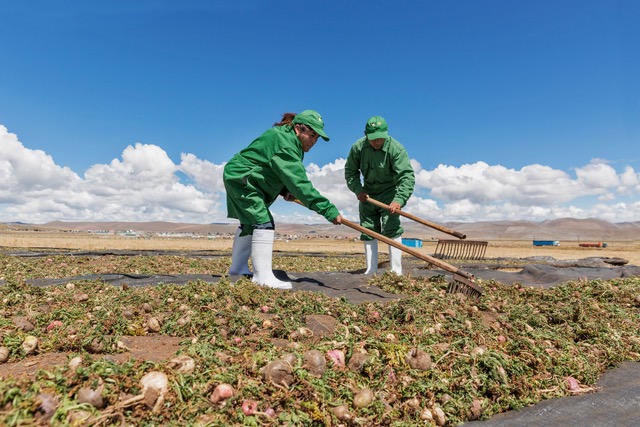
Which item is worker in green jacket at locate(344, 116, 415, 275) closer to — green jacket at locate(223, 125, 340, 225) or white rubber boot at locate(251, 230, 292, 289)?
green jacket at locate(223, 125, 340, 225)

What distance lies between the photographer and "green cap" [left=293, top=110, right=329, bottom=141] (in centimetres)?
561

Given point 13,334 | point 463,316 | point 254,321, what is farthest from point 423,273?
point 13,334

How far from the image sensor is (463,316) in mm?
3805

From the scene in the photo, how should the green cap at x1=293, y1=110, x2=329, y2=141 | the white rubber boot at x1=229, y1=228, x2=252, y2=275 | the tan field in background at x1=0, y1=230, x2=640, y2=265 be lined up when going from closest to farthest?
the green cap at x1=293, y1=110, x2=329, y2=141 < the white rubber boot at x1=229, y1=228, x2=252, y2=275 < the tan field in background at x1=0, y1=230, x2=640, y2=265

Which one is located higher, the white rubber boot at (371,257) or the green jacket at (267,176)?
the green jacket at (267,176)

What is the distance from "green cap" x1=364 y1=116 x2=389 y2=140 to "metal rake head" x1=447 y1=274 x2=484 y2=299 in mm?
2865

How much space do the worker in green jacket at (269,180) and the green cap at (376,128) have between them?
164 centimetres

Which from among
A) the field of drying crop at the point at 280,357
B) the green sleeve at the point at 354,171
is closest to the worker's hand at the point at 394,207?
the green sleeve at the point at 354,171

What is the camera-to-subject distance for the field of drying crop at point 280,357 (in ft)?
6.22

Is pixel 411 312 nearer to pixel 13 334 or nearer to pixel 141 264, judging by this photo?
pixel 13 334

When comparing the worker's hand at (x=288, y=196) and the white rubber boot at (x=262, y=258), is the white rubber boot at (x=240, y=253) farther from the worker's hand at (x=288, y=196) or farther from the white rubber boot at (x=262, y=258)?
the worker's hand at (x=288, y=196)

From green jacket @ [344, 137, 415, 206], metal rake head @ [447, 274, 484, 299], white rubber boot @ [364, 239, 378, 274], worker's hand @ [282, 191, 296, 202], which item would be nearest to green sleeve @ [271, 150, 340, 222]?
worker's hand @ [282, 191, 296, 202]

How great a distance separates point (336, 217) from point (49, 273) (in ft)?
21.4

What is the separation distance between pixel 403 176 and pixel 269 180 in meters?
2.90
